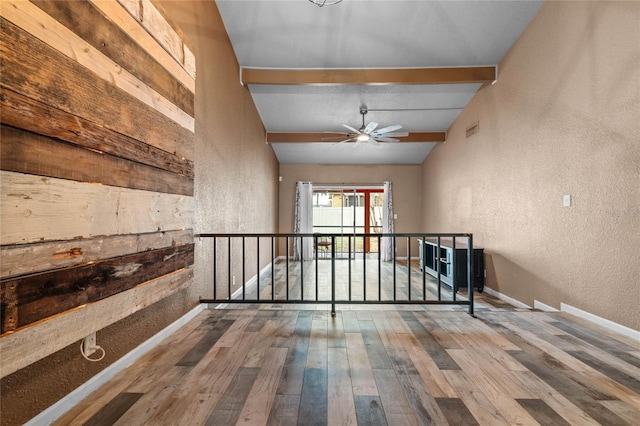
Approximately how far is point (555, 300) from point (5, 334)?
4.16 meters

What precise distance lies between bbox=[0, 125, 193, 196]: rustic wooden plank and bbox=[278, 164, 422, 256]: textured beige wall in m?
6.10

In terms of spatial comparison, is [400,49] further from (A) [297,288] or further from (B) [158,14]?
(A) [297,288]

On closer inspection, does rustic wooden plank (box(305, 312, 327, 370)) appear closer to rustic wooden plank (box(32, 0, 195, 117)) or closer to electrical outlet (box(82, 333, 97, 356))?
electrical outlet (box(82, 333, 97, 356))

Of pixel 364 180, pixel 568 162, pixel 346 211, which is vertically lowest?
pixel 346 211

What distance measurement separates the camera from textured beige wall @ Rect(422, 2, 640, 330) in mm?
2396

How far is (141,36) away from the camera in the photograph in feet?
6.01

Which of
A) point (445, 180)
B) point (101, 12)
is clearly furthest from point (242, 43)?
point (445, 180)

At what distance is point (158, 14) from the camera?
6.61 ft

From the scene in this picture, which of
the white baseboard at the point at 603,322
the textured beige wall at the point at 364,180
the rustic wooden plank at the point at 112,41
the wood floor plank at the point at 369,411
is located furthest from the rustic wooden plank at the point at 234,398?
the textured beige wall at the point at 364,180

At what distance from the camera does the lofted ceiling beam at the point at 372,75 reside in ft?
13.8

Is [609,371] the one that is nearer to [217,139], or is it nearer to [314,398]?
[314,398]

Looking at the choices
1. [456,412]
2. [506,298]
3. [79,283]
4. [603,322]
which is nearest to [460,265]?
[506,298]

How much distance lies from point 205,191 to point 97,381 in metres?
1.82

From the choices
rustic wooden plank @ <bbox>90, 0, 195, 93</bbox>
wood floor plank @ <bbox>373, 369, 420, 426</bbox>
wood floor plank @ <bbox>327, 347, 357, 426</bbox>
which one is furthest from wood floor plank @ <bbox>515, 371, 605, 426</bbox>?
rustic wooden plank @ <bbox>90, 0, 195, 93</bbox>
